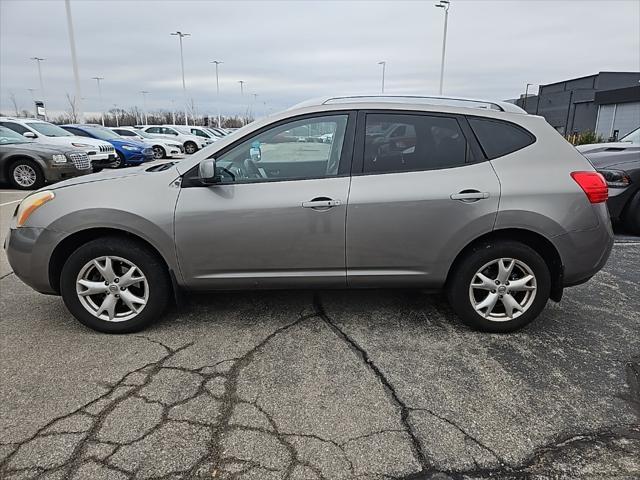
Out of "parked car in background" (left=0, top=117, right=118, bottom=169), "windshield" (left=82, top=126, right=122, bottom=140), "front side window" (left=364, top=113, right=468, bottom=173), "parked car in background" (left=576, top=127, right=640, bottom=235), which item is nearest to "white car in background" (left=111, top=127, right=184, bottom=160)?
"windshield" (left=82, top=126, right=122, bottom=140)

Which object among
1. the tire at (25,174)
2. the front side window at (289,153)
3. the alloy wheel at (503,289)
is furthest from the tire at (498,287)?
the tire at (25,174)

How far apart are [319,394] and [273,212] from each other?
4.19 ft

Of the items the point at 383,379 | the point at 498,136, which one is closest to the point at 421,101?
the point at 498,136

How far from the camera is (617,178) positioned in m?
6.51

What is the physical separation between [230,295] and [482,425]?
2.46 meters

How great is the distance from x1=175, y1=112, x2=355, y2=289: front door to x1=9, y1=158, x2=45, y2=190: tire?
916cm

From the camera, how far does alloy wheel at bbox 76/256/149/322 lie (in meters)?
3.30

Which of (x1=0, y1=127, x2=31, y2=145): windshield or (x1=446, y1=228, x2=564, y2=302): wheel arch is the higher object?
(x1=0, y1=127, x2=31, y2=145): windshield

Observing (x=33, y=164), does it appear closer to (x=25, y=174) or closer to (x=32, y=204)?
(x=25, y=174)

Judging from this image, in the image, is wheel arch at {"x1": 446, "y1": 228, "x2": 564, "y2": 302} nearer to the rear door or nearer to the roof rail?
the rear door

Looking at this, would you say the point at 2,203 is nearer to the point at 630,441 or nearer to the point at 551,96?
the point at 630,441

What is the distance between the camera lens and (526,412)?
2543mm

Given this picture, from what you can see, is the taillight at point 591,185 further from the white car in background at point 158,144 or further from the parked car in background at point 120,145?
the white car in background at point 158,144

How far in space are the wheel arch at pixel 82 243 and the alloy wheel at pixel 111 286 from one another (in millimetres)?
176
